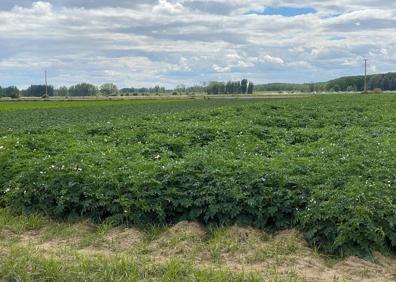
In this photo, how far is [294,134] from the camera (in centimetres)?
1387

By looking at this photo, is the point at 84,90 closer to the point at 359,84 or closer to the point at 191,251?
the point at 359,84

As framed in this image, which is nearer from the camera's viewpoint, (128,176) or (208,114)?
(128,176)

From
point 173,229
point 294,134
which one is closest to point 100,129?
point 294,134

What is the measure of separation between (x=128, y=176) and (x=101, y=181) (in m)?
0.45

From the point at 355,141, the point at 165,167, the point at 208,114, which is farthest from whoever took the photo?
the point at 208,114

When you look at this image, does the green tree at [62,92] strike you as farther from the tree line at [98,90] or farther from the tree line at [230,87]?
the tree line at [230,87]

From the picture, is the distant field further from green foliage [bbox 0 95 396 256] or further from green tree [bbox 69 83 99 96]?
green tree [bbox 69 83 99 96]

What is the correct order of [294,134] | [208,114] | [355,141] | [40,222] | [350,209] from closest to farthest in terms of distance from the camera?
1. [350,209]
2. [40,222]
3. [355,141]
4. [294,134]
5. [208,114]

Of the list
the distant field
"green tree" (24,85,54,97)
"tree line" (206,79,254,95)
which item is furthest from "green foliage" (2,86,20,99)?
the distant field

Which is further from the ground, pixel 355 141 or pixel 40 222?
pixel 355 141

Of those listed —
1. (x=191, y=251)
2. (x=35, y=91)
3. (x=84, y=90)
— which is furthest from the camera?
(x=84, y=90)

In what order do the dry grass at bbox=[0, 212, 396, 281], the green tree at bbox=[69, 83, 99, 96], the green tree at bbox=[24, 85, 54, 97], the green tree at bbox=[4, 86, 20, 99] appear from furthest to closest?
1. the green tree at bbox=[69, 83, 99, 96]
2. the green tree at bbox=[24, 85, 54, 97]
3. the green tree at bbox=[4, 86, 20, 99]
4. the dry grass at bbox=[0, 212, 396, 281]

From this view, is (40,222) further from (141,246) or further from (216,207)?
(216,207)

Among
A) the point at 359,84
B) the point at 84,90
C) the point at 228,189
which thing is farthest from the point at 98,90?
the point at 228,189
